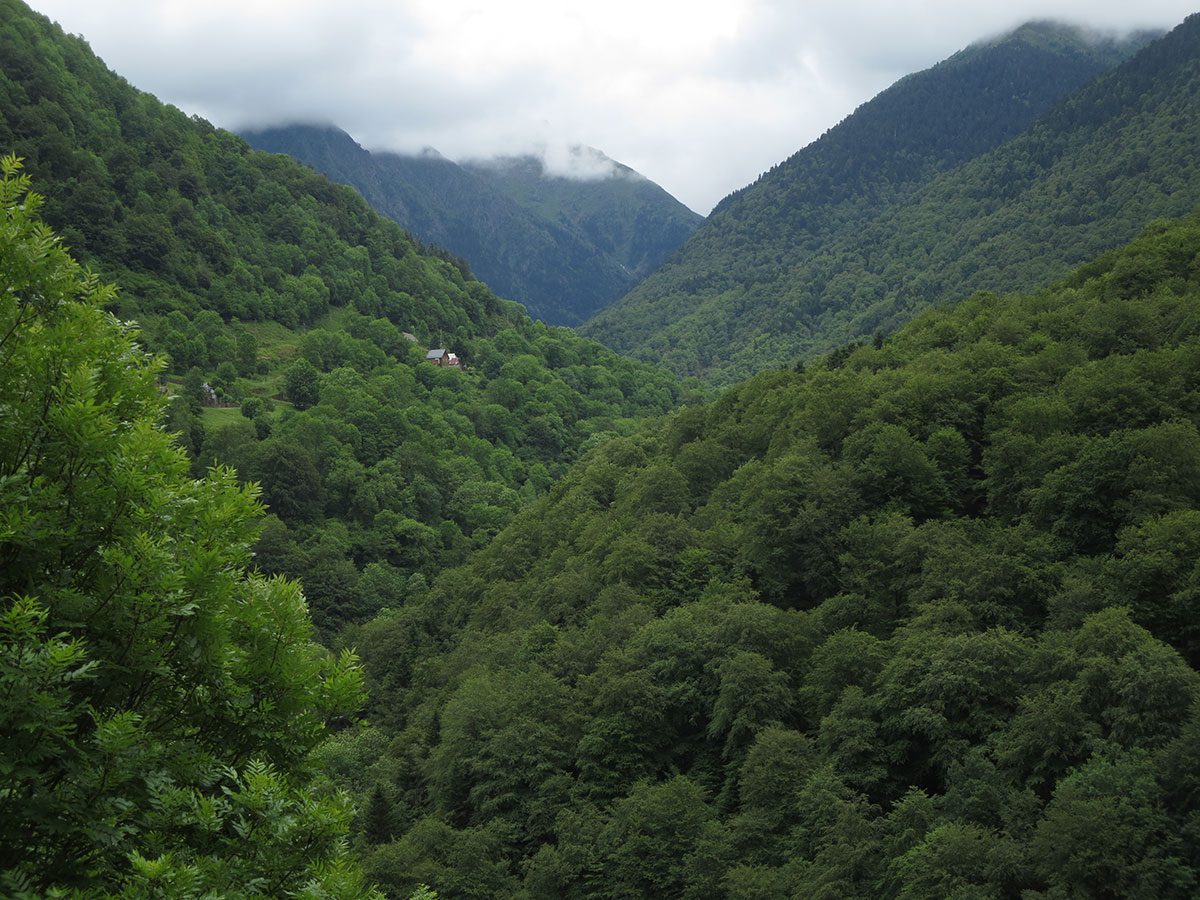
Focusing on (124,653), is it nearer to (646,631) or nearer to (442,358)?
(646,631)

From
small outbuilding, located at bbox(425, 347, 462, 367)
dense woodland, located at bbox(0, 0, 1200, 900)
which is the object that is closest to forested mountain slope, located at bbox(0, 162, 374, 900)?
dense woodland, located at bbox(0, 0, 1200, 900)

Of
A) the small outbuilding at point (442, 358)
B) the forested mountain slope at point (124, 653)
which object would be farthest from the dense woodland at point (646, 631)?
the small outbuilding at point (442, 358)

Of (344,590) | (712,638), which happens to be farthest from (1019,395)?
(344,590)

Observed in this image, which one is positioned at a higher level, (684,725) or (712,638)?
(712,638)

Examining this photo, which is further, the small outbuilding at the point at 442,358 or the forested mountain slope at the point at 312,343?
the small outbuilding at the point at 442,358

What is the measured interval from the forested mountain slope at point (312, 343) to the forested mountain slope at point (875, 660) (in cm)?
3400

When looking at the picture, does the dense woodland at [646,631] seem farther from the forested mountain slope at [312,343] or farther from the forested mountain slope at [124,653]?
the forested mountain slope at [312,343]

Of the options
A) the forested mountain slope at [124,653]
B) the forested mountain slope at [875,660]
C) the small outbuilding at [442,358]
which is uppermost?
the small outbuilding at [442,358]

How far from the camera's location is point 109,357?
9633mm

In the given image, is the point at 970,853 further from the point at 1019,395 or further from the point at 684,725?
the point at 1019,395

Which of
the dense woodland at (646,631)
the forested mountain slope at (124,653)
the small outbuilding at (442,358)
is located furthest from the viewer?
the small outbuilding at (442,358)

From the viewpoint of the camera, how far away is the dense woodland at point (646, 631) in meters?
8.56

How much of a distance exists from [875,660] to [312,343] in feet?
313

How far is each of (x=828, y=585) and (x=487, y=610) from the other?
2329cm
